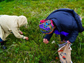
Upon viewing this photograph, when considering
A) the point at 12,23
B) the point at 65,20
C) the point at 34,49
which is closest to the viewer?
the point at 65,20

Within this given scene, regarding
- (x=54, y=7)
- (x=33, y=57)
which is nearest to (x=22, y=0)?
(x=54, y=7)

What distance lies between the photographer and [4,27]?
2.45 metres

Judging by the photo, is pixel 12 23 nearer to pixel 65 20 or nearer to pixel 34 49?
pixel 34 49

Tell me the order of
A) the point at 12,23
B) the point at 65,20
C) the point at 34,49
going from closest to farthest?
the point at 65,20 < the point at 12,23 < the point at 34,49

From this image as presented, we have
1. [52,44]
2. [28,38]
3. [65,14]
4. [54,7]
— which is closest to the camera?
[65,14]

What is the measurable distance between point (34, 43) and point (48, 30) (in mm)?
1447

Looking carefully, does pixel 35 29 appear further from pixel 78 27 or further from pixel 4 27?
pixel 78 27

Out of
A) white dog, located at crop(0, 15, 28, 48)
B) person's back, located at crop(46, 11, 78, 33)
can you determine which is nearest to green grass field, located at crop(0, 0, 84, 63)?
white dog, located at crop(0, 15, 28, 48)

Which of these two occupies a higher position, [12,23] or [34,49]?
[12,23]

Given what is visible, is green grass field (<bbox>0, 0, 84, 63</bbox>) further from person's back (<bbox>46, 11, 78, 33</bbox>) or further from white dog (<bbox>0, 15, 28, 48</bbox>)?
person's back (<bbox>46, 11, 78, 33</bbox>)

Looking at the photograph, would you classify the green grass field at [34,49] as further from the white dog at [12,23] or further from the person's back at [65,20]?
the person's back at [65,20]

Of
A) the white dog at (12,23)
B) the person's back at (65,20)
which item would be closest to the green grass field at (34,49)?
the white dog at (12,23)

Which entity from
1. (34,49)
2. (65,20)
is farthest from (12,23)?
(65,20)

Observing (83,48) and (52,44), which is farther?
(52,44)
